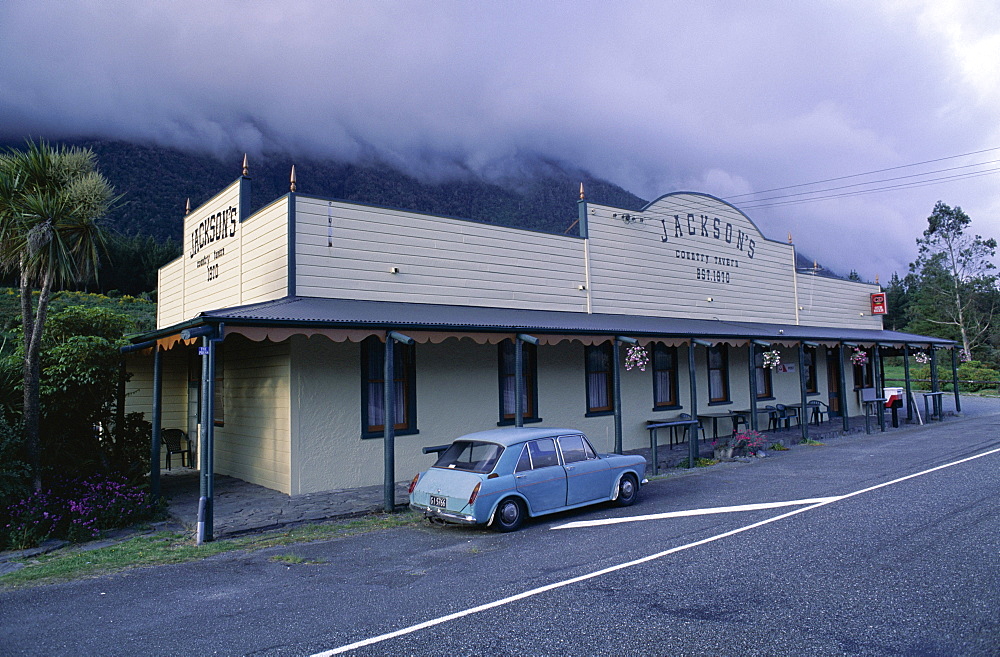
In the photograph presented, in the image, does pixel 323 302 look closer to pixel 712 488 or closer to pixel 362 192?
A: pixel 712 488

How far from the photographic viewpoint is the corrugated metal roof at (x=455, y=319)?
31.7 feet

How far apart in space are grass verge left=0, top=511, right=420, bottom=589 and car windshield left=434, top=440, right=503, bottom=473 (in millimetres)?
1054

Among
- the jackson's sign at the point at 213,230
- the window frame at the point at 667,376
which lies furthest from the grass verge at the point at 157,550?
the window frame at the point at 667,376

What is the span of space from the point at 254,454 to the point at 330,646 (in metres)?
8.33

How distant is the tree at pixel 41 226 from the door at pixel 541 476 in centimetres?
708

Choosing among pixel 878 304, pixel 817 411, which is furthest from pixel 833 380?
pixel 878 304

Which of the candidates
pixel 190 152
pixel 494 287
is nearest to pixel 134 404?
pixel 494 287

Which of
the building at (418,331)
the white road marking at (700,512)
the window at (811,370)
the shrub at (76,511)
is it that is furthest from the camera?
the window at (811,370)

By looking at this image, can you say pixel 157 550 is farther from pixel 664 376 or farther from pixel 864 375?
pixel 864 375

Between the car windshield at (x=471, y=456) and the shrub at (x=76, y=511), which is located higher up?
the car windshield at (x=471, y=456)

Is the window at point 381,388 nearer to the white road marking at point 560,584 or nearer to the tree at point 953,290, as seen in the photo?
the white road marking at point 560,584

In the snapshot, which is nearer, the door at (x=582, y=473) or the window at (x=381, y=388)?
the door at (x=582, y=473)

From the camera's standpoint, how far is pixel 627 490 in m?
9.96

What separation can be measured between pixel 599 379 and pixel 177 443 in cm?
991
